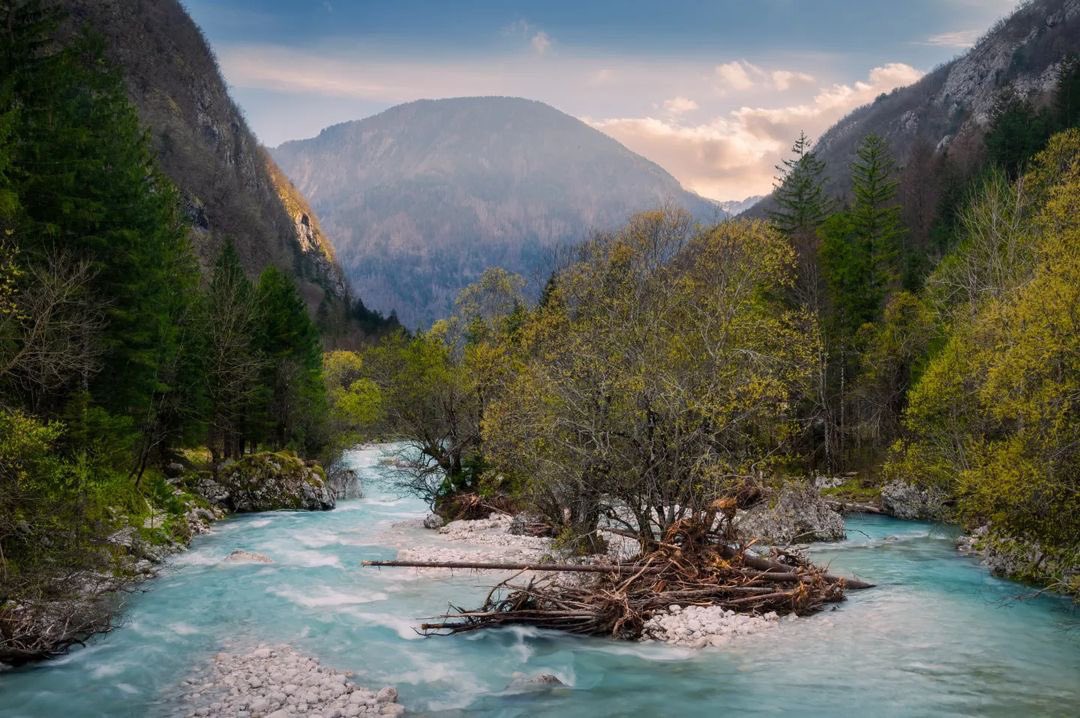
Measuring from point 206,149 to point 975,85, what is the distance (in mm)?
155160

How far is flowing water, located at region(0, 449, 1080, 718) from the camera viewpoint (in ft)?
38.6

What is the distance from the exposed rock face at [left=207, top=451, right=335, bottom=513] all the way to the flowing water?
14953mm

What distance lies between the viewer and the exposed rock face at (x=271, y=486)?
118 feet

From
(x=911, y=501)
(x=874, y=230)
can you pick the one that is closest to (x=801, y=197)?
(x=874, y=230)

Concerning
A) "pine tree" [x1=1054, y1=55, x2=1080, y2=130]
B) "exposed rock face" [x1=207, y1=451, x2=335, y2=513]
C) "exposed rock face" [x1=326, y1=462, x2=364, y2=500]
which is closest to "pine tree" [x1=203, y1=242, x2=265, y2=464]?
"exposed rock face" [x1=207, y1=451, x2=335, y2=513]

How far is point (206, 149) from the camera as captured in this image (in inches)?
4998

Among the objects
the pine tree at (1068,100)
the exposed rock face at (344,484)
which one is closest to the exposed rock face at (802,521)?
the exposed rock face at (344,484)

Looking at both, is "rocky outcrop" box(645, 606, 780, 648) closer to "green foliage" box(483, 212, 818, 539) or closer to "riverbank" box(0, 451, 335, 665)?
"green foliage" box(483, 212, 818, 539)

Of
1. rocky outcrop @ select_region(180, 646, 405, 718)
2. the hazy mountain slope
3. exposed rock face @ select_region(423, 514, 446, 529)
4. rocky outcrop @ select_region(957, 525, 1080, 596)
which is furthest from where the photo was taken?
the hazy mountain slope

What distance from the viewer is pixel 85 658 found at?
1395 cm

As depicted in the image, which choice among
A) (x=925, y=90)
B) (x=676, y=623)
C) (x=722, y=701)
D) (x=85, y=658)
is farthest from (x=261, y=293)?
(x=925, y=90)

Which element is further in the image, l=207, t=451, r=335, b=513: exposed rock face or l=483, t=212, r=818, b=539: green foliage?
l=207, t=451, r=335, b=513: exposed rock face

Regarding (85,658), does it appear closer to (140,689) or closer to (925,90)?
(140,689)

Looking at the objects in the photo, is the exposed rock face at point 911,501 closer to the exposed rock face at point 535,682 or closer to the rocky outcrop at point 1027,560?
the rocky outcrop at point 1027,560
